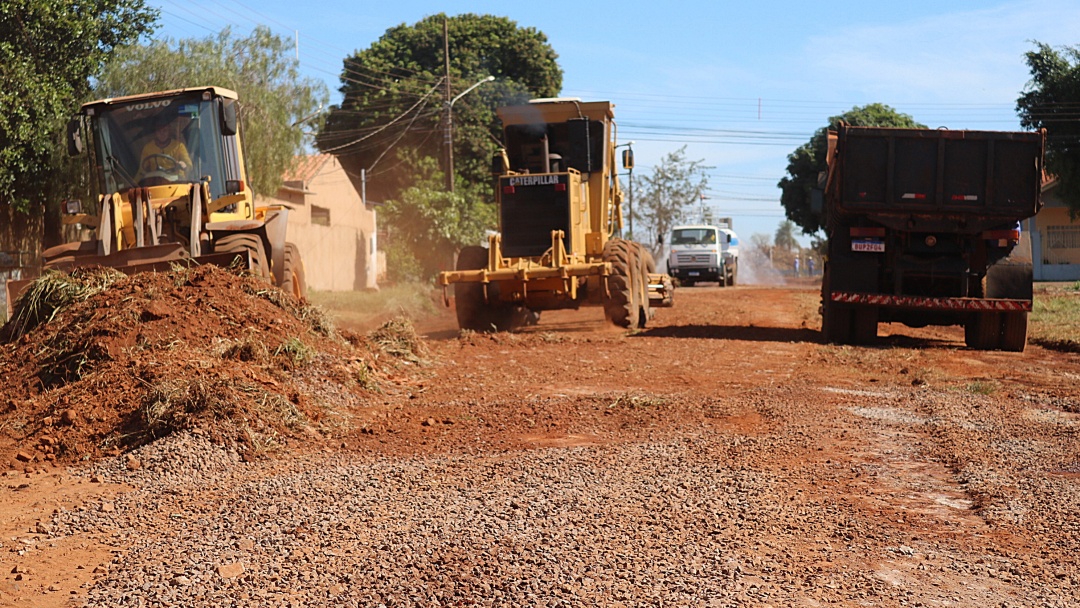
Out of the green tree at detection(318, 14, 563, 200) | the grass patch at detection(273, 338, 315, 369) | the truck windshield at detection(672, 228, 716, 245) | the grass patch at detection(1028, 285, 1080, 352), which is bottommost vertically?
the grass patch at detection(1028, 285, 1080, 352)

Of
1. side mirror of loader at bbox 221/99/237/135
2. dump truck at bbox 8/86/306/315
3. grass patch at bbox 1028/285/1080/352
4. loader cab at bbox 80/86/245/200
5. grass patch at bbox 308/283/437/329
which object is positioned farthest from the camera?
grass patch at bbox 308/283/437/329

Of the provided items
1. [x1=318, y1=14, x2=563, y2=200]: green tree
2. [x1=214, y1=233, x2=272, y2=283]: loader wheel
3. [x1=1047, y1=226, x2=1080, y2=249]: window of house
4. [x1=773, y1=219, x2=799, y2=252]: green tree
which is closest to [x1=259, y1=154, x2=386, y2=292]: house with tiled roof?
[x1=318, y1=14, x2=563, y2=200]: green tree

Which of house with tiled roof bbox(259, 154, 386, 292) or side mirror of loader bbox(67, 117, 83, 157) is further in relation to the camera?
house with tiled roof bbox(259, 154, 386, 292)

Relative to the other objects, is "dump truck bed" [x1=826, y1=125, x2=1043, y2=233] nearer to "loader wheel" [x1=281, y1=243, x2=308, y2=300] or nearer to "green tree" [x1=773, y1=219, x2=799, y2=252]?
"loader wheel" [x1=281, y1=243, x2=308, y2=300]

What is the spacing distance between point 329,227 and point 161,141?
21.7 metres

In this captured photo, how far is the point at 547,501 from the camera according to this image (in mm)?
5758

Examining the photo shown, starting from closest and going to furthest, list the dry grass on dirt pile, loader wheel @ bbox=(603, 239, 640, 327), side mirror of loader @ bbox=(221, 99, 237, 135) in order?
the dry grass on dirt pile < side mirror of loader @ bbox=(221, 99, 237, 135) < loader wheel @ bbox=(603, 239, 640, 327)

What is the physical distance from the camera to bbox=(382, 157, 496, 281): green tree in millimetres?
36688

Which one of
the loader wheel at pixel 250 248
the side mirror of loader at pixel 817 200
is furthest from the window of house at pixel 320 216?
the loader wheel at pixel 250 248

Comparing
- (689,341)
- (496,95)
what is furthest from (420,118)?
(689,341)

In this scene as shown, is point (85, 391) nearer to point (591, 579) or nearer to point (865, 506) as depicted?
point (591, 579)

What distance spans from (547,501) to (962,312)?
405 inches

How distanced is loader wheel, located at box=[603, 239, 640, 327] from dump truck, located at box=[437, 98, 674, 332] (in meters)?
0.02

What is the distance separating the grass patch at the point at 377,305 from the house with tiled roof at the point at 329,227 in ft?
10.7
